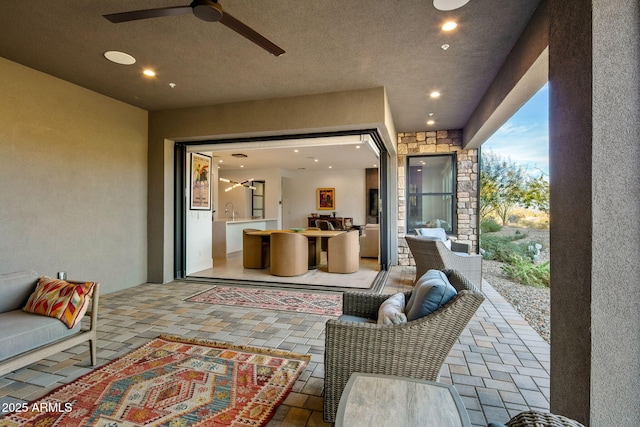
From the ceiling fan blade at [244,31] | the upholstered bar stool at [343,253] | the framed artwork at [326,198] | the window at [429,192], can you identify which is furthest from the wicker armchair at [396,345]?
the framed artwork at [326,198]

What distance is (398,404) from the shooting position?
106cm

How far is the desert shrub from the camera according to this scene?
238 inches

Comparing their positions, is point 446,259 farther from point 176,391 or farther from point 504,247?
point 176,391

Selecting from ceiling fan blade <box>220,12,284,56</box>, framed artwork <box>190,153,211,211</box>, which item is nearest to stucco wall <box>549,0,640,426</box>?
ceiling fan blade <box>220,12,284,56</box>

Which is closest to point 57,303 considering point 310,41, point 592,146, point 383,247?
point 310,41

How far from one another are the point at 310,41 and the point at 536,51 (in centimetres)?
202

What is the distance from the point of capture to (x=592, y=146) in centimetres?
132

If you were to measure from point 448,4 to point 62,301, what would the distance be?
3.81 metres

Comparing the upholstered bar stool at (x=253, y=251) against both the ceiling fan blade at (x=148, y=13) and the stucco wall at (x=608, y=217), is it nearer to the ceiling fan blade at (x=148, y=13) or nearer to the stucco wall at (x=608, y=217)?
the ceiling fan blade at (x=148, y=13)

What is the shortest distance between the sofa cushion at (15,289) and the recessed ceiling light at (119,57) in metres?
2.33

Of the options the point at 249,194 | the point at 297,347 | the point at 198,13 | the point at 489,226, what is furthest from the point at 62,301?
the point at 249,194

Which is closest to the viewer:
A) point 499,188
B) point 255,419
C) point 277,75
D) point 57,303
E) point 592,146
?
point 592,146

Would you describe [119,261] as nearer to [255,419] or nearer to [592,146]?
[255,419]

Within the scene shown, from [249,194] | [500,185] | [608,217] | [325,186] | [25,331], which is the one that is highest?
[325,186]
